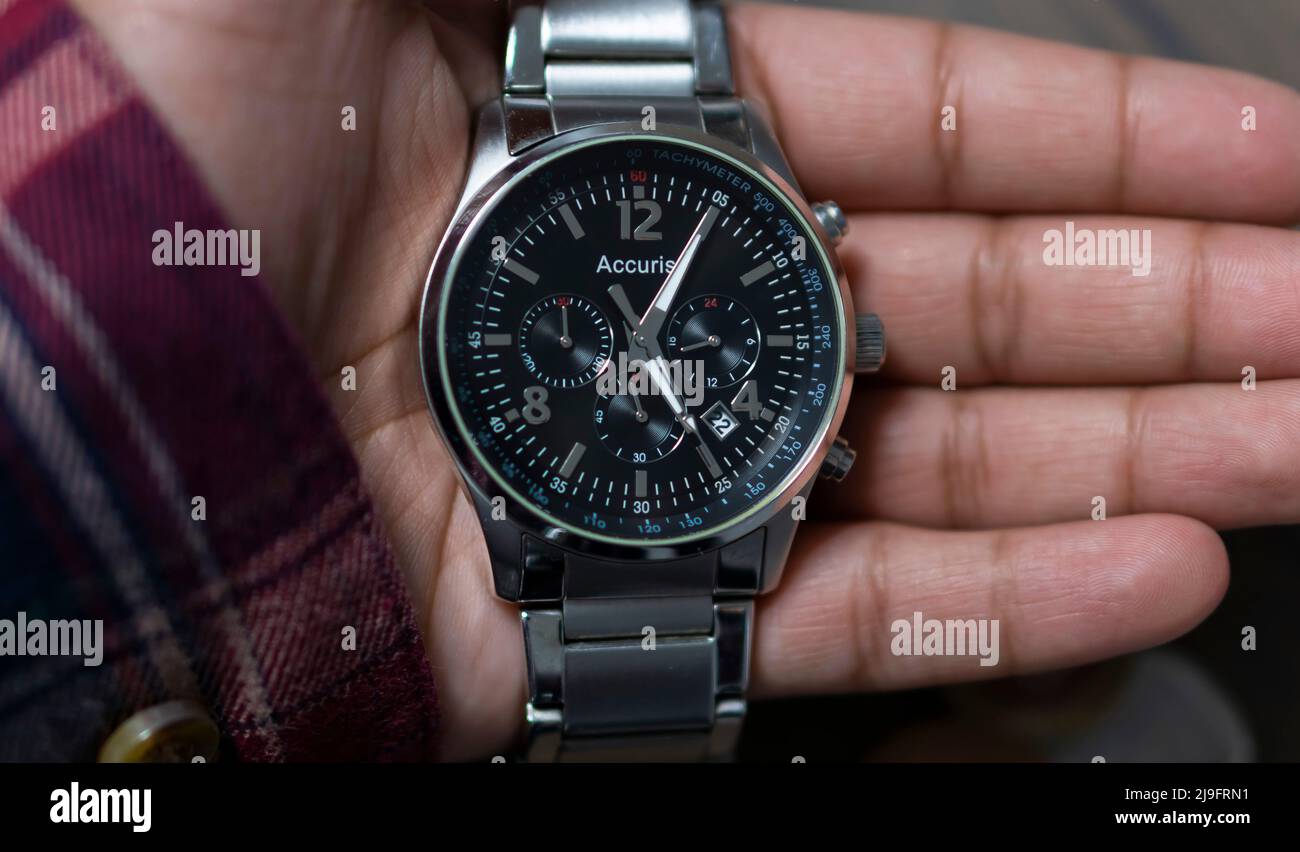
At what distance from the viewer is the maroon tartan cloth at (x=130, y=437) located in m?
1.41

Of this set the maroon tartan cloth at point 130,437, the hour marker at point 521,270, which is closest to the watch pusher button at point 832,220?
the hour marker at point 521,270

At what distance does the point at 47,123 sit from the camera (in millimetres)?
1443

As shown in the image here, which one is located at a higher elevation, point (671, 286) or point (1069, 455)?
point (671, 286)

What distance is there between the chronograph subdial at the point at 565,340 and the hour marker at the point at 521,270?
0.04 metres

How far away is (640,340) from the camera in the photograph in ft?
5.63

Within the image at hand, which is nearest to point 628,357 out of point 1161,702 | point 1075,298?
point 1075,298

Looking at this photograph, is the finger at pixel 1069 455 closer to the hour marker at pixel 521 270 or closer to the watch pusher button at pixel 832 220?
the watch pusher button at pixel 832 220

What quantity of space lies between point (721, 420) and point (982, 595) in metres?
0.55

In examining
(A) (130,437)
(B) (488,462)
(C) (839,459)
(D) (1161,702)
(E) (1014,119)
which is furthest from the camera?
(D) (1161,702)

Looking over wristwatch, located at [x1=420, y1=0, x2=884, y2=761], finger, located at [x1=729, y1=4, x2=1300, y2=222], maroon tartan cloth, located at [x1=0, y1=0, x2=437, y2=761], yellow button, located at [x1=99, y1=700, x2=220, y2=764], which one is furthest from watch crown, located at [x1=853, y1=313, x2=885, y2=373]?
yellow button, located at [x1=99, y1=700, x2=220, y2=764]

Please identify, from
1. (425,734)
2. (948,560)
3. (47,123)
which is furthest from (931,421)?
(47,123)

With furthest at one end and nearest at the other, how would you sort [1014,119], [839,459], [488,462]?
[1014,119] → [839,459] → [488,462]

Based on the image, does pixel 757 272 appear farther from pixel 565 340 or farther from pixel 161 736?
pixel 161 736
